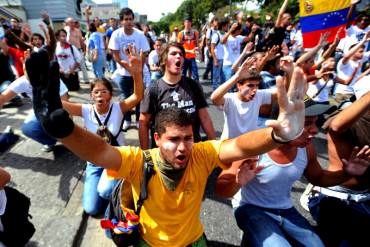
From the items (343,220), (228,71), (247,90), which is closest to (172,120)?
(247,90)

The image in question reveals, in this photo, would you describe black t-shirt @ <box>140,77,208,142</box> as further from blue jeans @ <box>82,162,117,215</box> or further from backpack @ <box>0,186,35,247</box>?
backpack @ <box>0,186,35,247</box>

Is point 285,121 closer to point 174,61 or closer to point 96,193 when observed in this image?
point 174,61

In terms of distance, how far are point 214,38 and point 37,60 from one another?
6.58 meters

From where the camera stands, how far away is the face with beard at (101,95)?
3.07m

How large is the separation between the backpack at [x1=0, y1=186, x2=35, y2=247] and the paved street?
1.65 ft

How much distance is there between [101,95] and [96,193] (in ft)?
3.73

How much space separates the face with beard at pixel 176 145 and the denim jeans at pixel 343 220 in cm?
141

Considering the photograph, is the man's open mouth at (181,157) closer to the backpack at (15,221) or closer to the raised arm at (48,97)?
the raised arm at (48,97)

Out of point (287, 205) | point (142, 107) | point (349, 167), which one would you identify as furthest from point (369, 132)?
point (142, 107)

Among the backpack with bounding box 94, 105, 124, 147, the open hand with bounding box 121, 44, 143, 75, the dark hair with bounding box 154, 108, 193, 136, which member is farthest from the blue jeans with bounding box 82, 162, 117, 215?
the dark hair with bounding box 154, 108, 193, 136

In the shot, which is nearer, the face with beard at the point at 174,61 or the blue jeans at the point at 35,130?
the face with beard at the point at 174,61

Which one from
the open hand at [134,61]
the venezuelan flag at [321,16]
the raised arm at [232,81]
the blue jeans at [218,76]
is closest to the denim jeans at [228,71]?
the blue jeans at [218,76]

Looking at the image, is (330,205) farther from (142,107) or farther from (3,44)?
(3,44)

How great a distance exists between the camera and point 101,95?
10.1 feet
